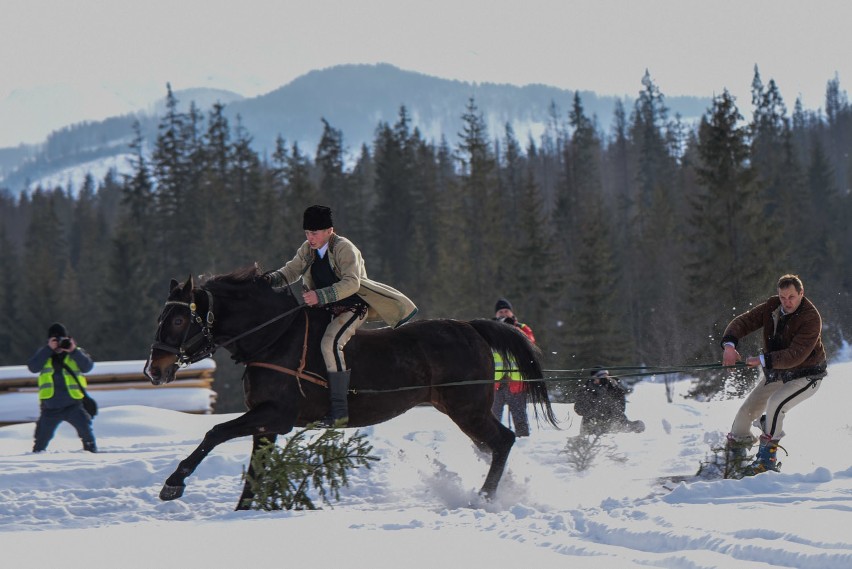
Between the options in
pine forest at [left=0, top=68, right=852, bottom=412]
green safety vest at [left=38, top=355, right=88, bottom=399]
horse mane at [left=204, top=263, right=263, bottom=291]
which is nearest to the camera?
horse mane at [left=204, top=263, right=263, bottom=291]

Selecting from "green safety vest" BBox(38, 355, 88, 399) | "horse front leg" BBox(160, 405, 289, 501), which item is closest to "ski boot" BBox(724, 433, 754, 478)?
"horse front leg" BBox(160, 405, 289, 501)

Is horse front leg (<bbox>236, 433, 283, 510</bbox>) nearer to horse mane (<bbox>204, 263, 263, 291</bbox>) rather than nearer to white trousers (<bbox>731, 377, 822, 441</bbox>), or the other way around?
horse mane (<bbox>204, 263, 263, 291</bbox>)

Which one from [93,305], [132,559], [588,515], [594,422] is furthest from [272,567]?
[93,305]

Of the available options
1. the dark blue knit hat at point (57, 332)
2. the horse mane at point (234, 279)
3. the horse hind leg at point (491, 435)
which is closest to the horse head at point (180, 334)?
the horse mane at point (234, 279)

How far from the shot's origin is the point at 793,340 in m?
7.84

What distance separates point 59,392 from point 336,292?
561 centimetres

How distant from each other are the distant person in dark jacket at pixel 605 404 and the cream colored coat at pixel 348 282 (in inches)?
158

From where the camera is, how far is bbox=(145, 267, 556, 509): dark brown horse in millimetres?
7664

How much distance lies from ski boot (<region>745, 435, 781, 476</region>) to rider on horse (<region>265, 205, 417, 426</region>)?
10.2 ft

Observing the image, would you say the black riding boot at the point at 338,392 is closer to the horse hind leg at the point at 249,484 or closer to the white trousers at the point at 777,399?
the horse hind leg at the point at 249,484

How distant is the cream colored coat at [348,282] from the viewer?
309 inches

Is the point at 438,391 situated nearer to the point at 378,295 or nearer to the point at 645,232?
the point at 378,295

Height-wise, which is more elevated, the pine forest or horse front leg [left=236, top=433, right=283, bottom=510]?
the pine forest

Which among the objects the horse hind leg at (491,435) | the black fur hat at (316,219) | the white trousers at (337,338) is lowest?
the horse hind leg at (491,435)
